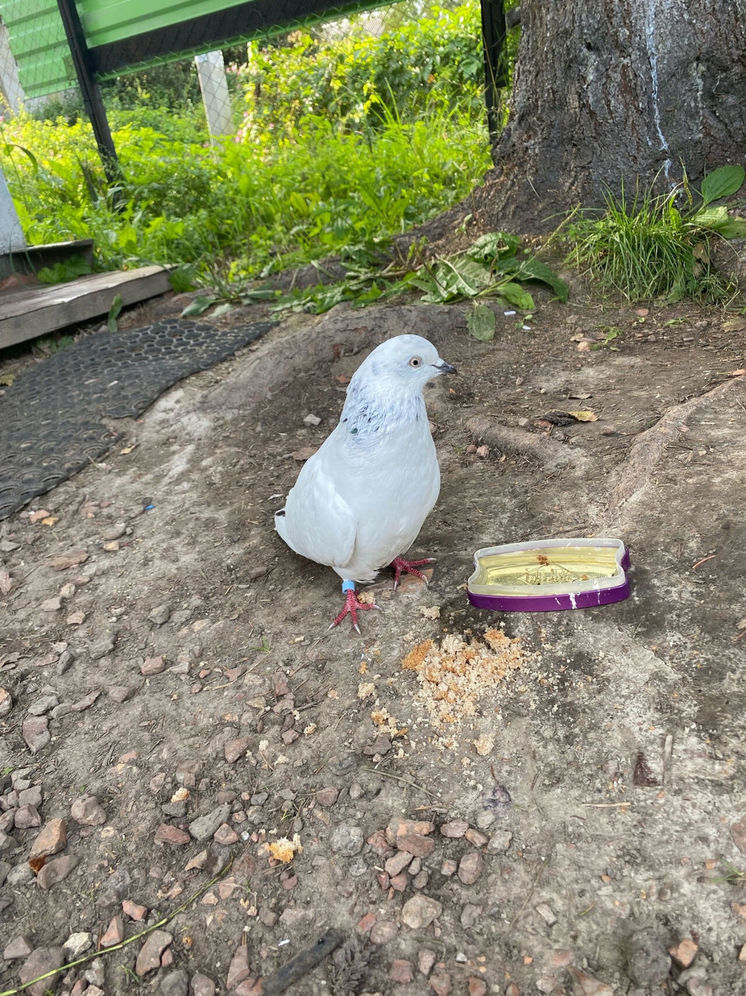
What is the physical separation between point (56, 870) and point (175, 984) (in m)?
0.49

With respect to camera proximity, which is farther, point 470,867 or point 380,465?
point 380,465

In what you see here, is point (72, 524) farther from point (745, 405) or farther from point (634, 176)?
point (634, 176)

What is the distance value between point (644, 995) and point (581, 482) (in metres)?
1.93

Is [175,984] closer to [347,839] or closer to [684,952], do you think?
[347,839]

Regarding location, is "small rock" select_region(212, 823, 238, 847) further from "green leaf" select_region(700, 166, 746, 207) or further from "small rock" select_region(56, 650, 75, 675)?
"green leaf" select_region(700, 166, 746, 207)

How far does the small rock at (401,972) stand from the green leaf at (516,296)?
3.69 meters

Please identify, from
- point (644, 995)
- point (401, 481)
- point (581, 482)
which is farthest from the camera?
point (581, 482)

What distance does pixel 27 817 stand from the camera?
2119 millimetres

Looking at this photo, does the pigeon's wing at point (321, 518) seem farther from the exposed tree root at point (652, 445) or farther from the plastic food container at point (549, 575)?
the exposed tree root at point (652, 445)

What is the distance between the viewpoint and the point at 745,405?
3186mm

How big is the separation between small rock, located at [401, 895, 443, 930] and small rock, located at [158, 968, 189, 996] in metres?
0.51

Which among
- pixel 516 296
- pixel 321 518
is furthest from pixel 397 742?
pixel 516 296

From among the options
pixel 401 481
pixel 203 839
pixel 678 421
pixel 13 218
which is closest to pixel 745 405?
pixel 678 421

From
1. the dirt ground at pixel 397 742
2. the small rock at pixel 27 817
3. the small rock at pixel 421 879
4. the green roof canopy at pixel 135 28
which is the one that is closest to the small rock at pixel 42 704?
the dirt ground at pixel 397 742
